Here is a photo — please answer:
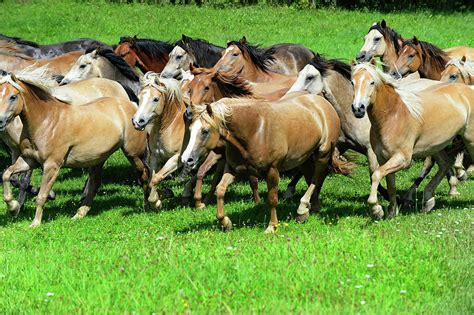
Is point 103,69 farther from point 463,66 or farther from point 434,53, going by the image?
point 463,66

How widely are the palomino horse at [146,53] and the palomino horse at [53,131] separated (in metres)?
4.64

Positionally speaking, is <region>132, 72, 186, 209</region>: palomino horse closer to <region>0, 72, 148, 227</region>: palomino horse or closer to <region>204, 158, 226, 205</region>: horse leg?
<region>0, 72, 148, 227</region>: palomino horse

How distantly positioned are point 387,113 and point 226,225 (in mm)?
2395

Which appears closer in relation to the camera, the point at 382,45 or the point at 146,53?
the point at 382,45

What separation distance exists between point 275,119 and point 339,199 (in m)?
2.92

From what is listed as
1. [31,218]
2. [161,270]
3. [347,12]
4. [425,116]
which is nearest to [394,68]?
[425,116]

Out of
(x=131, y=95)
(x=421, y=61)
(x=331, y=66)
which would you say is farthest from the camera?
(x=421, y=61)

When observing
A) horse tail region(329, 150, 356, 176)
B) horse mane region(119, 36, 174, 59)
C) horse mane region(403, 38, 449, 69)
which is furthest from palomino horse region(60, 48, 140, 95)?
horse mane region(403, 38, 449, 69)

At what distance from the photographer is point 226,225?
971 centimetres

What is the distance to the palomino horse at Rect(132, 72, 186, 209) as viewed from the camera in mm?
11188

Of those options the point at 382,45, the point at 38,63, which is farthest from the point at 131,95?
the point at 382,45

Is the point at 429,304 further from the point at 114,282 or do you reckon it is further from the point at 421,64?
the point at 421,64

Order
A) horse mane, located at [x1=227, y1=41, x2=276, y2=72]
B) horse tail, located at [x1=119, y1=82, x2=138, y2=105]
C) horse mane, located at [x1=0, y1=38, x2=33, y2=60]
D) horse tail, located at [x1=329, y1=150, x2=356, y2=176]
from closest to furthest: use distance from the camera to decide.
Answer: horse tail, located at [x1=329, y1=150, x2=356, y2=176], horse tail, located at [x1=119, y1=82, x2=138, y2=105], horse mane, located at [x1=227, y1=41, x2=276, y2=72], horse mane, located at [x1=0, y1=38, x2=33, y2=60]

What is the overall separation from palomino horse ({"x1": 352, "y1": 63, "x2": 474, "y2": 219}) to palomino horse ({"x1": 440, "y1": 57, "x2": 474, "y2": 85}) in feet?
7.06
